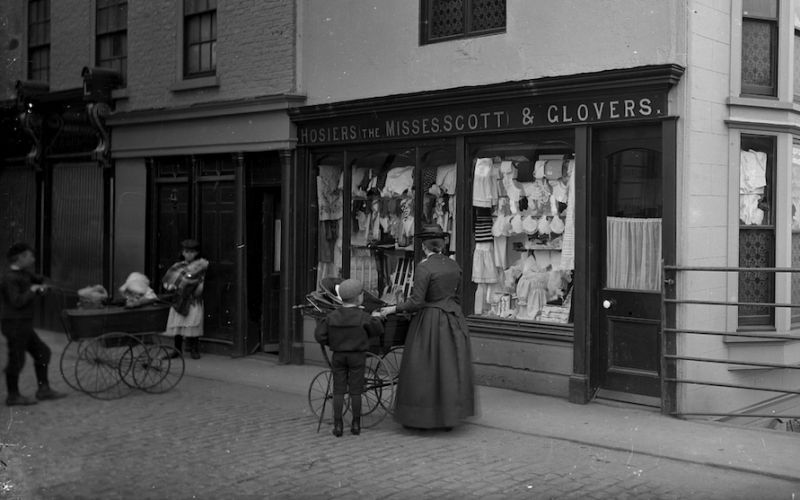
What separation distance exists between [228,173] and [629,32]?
7.08 metres

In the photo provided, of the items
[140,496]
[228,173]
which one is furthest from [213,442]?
[228,173]

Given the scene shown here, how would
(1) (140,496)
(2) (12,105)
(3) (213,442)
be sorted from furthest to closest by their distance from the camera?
(2) (12,105) → (3) (213,442) → (1) (140,496)

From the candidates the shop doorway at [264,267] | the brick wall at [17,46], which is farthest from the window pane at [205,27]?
the brick wall at [17,46]

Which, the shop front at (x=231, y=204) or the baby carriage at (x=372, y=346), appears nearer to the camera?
the baby carriage at (x=372, y=346)

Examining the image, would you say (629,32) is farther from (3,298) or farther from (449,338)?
(3,298)

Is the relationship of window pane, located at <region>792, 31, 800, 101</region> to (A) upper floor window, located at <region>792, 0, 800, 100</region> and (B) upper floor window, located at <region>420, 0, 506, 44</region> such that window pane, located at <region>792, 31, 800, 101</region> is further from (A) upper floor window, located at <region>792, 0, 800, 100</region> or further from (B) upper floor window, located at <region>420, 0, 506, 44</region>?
(B) upper floor window, located at <region>420, 0, 506, 44</region>

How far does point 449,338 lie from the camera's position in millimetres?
8797

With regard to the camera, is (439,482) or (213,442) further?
(213,442)

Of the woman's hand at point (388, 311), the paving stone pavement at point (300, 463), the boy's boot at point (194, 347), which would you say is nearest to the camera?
the paving stone pavement at point (300, 463)

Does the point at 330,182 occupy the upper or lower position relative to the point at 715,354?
upper

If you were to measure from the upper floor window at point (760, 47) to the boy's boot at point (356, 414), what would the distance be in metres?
5.48

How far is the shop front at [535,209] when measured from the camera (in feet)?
32.6

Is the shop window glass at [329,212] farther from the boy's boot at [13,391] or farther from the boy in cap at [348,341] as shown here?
the boy's boot at [13,391]

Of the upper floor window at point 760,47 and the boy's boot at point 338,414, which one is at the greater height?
the upper floor window at point 760,47
